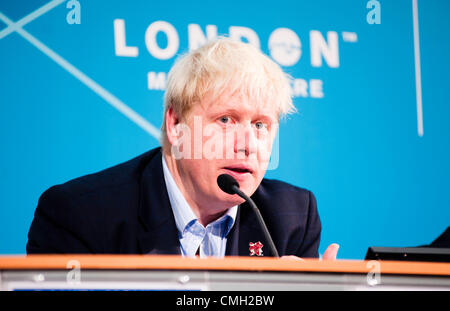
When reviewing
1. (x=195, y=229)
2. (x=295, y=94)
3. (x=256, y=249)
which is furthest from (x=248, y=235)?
(x=295, y=94)

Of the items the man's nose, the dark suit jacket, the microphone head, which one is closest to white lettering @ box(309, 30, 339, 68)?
the dark suit jacket

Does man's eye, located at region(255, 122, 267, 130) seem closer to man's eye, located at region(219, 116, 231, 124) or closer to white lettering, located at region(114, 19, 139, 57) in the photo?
man's eye, located at region(219, 116, 231, 124)

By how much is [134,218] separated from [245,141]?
378 millimetres

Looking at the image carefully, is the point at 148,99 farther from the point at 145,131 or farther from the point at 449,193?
the point at 449,193

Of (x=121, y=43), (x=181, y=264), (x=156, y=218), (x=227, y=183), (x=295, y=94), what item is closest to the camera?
(x=181, y=264)

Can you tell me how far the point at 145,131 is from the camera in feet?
6.51

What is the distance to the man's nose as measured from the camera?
1501 mm

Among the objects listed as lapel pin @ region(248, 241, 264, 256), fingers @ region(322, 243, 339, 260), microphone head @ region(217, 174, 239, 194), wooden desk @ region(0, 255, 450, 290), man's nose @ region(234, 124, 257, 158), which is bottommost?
lapel pin @ region(248, 241, 264, 256)

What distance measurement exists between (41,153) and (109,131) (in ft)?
0.81

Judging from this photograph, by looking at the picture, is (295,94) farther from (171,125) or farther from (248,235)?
(248,235)

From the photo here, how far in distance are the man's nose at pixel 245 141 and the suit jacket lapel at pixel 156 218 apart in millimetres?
260

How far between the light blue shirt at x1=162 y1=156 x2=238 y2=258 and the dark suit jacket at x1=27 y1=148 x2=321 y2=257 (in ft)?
0.09

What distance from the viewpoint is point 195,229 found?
1576mm
